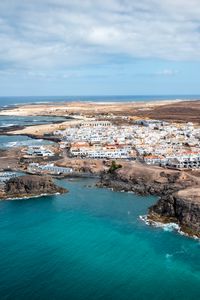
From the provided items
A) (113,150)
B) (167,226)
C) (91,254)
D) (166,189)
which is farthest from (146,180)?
(91,254)

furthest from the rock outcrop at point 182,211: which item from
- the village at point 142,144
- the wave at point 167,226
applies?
the village at point 142,144

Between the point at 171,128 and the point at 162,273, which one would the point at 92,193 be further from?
the point at 171,128

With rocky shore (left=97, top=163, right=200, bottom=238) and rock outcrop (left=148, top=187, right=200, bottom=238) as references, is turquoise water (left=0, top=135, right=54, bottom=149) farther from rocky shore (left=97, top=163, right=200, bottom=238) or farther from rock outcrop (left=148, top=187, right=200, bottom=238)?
rock outcrop (left=148, top=187, right=200, bottom=238)

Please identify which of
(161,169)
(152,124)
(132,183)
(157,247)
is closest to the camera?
(157,247)

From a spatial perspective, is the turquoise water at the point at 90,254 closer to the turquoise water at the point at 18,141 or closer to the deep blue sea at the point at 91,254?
the deep blue sea at the point at 91,254

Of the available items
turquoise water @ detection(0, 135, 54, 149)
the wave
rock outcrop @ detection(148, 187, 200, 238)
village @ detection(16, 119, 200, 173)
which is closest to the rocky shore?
rock outcrop @ detection(148, 187, 200, 238)

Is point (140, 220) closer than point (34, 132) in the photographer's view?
Yes

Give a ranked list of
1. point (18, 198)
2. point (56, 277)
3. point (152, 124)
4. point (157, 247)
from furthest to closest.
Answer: point (152, 124) < point (18, 198) < point (157, 247) < point (56, 277)

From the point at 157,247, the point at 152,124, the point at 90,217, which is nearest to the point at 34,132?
the point at 152,124
